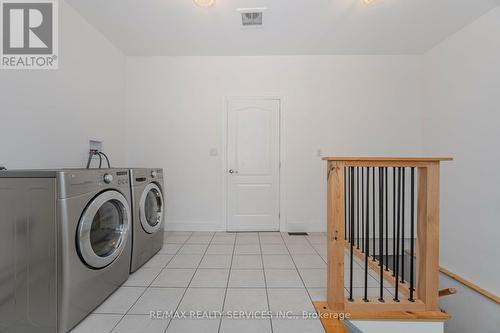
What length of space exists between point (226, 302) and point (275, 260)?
0.78 metres

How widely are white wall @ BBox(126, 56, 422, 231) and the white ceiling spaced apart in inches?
7.3

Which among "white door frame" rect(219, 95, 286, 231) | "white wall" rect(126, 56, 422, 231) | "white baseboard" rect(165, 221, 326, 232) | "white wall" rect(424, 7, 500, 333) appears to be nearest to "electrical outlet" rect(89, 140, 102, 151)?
"white wall" rect(126, 56, 422, 231)

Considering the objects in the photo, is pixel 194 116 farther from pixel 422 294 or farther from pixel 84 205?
pixel 422 294

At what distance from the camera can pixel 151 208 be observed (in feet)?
7.40

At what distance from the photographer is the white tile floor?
1.33 m

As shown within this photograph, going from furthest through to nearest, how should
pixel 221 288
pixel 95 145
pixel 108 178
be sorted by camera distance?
pixel 95 145 < pixel 221 288 < pixel 108 178

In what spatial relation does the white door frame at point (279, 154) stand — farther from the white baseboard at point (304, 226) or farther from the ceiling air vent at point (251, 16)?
the ceiling air vent at point (251, 16)

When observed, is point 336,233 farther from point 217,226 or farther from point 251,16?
point 251,16

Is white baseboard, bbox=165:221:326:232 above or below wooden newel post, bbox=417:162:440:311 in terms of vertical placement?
below

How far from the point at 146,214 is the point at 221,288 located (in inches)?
40.9

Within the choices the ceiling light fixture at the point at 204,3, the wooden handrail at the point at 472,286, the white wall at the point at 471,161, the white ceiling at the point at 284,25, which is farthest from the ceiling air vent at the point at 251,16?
the wooden handrail at the point at 472,286

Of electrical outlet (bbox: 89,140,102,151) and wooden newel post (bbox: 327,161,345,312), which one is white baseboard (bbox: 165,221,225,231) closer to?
electrical outlet (bbox: 89,140,102,151)

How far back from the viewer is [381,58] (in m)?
3.06

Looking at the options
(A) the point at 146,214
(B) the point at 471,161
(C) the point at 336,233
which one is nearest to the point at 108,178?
(A) the point at 146,214
